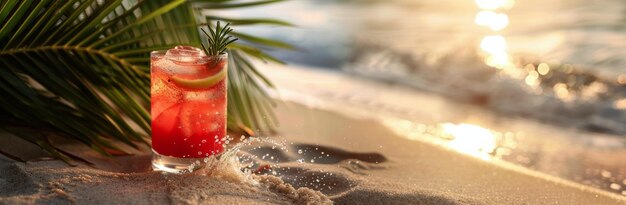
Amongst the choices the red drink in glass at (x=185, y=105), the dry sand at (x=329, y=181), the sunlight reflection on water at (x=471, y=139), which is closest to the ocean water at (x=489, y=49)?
the sunlight reflection on water at (x=471, y=139)

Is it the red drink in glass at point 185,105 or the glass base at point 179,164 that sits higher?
the red drink in glass at point 185,105

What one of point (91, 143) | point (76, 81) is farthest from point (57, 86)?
point (91, 143)

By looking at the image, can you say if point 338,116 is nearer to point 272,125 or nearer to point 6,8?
point 272,125

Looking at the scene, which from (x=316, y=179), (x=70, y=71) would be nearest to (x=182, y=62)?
(x=70, y=71)

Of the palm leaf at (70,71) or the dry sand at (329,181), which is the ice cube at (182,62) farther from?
the dry sand at (329,181)

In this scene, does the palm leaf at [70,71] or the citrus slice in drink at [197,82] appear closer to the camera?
the citrus slice in drink at [197,82]

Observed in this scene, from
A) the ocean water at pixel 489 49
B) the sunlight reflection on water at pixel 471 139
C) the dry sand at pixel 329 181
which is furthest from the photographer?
the ocean water at pixel 489 49

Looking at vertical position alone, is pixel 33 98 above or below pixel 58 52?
below
